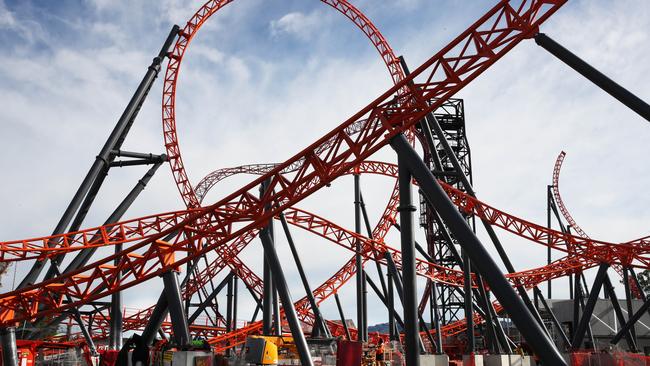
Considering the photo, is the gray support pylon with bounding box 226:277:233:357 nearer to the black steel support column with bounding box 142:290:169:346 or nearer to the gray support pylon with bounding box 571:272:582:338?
the black steel support column with bounding box 142:290:169:346

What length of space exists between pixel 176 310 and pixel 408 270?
5148 millimetres

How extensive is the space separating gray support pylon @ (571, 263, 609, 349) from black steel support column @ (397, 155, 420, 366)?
9180 millimetres

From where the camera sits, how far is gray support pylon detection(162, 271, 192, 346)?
10836 mm

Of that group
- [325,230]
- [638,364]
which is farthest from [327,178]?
[325,230]

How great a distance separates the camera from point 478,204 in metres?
16.2

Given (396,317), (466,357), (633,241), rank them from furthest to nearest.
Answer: (396,317) → (633,241) → (466,357)

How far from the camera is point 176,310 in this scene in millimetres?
11102

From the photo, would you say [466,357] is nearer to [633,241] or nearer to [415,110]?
[415,110]

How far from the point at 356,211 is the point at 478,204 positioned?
425 cm

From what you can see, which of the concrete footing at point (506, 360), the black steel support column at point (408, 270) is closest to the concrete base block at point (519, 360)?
Result: the concrete footing at point (506, 360)

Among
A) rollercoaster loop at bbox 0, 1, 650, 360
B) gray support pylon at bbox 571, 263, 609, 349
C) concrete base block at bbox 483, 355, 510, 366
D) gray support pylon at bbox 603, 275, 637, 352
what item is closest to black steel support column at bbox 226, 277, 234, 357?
rollercoaster loop at bbox 0, 1, 650, 360

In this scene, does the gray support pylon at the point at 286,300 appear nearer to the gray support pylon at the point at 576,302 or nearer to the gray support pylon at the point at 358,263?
the gray support pylon at the point at 358,263

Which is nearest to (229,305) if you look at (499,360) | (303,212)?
(303,212)

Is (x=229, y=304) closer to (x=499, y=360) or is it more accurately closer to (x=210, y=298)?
(x=210, y=298)
